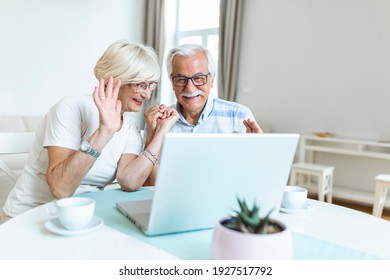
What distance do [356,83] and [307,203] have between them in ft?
9.82

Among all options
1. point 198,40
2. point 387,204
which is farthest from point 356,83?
point 198,40

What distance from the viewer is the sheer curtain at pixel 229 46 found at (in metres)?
4.48

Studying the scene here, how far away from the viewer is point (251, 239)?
1.78 ft

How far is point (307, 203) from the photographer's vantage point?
1.12m

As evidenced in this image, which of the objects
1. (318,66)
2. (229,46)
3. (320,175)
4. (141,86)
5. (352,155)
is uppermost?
(229,46)

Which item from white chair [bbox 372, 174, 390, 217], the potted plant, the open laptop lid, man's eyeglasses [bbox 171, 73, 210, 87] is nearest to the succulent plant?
the potted plant

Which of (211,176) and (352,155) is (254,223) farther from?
(352,155)

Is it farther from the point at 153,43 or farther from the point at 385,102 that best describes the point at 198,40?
the point at 385,102

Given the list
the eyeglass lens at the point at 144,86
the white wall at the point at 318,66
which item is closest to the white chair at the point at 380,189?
the white wall at the point at 318,66

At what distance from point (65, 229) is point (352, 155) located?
358cm

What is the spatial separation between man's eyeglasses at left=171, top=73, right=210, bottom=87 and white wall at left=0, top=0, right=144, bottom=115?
3.20 meters

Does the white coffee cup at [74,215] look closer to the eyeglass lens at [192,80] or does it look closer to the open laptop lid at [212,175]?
the open laptop lid at [212,175]

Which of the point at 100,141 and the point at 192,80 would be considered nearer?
the point at 100,141

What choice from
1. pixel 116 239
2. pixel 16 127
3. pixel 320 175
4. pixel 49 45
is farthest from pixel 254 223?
pixel 49 45
